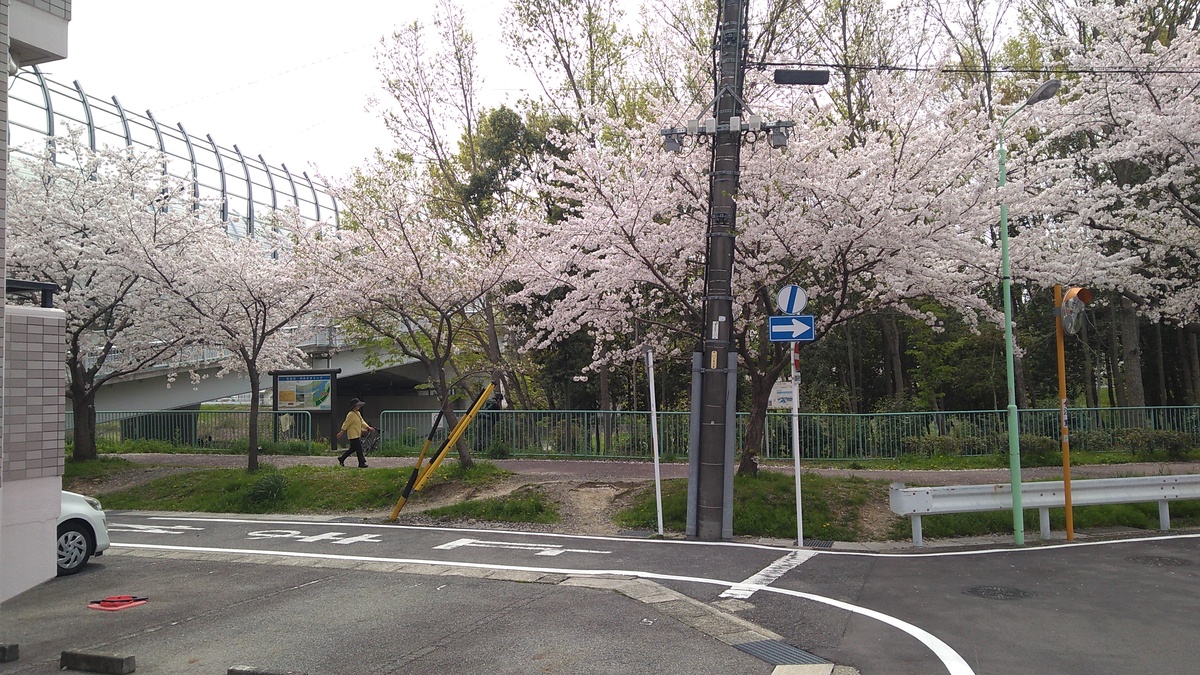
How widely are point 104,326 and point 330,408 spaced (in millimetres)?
5965

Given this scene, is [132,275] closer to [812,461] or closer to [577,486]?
[577,486]

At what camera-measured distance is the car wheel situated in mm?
10508

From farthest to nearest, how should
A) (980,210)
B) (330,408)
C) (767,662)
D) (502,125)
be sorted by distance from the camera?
(502,125) < (330,408) < (980,210) < (767,662)

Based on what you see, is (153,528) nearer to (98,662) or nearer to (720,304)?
(98,662)

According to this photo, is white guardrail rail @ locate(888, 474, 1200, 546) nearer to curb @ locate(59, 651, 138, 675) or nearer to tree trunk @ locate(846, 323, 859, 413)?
curb @ locate(59, 651, 138, 675)

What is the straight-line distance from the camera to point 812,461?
18859mm

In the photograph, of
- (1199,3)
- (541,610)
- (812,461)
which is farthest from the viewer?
(1199,3)

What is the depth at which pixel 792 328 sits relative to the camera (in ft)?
39.3

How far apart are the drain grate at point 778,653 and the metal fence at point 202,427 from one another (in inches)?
750

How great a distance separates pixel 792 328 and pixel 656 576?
4214 millimetres

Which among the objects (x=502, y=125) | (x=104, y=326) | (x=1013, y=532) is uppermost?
(x=502, y=125)

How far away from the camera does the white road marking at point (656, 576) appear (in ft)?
21.5

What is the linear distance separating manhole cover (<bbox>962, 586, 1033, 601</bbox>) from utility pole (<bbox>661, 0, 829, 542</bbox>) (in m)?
4.05

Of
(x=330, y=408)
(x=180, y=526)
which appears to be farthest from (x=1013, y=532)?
(x=330, y=408)
